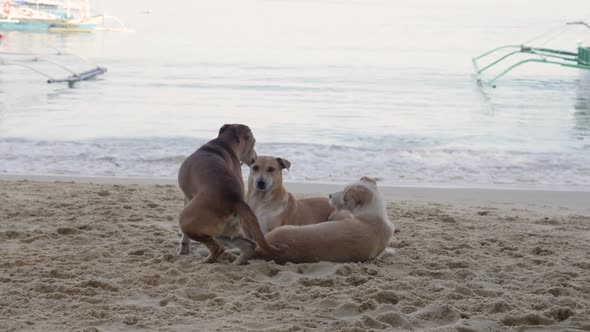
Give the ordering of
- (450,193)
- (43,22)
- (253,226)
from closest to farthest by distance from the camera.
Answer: (253,226), (450,193), (43,22)

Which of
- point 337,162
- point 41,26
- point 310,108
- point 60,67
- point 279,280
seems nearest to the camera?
point 279,280

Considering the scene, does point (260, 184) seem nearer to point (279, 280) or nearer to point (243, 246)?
point (243, 246)

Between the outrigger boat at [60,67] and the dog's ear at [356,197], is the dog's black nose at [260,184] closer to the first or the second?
the dog's ear at [356,197]

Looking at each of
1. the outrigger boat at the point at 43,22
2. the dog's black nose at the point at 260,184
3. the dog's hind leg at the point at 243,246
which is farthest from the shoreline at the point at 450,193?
the outrigger boat at the point at 43,22

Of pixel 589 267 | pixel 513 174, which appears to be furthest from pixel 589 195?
pixel 589 267

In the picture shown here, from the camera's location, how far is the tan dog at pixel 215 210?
5277 millimetres

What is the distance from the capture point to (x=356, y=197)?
573 centimetres

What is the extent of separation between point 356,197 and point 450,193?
3.58m

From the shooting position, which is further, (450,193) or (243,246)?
(450,193)

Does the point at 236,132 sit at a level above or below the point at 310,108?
above

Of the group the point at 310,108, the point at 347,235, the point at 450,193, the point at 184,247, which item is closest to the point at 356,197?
the point at 347,235

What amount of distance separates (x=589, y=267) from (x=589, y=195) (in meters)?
3.80

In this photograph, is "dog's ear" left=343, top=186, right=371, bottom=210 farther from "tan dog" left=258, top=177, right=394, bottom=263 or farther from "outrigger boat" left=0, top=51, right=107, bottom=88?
"outrigger boat" left=0, top=51, right=107, bottom=88

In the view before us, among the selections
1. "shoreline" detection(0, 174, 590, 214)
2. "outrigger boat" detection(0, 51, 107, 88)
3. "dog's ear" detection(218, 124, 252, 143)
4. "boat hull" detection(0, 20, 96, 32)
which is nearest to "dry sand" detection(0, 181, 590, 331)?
"dog's ear" detection(218, 124, 252, 143)
